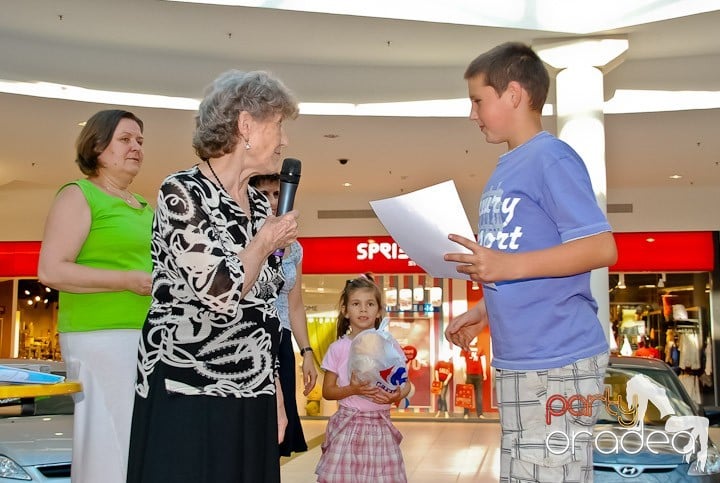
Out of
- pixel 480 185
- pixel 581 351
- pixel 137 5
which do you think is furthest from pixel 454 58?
pixel 581 351

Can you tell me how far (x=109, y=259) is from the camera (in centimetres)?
308

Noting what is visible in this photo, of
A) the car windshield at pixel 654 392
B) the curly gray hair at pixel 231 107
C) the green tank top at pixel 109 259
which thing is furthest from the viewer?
the car windshield at pixel 654 392

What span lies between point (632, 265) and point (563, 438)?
13.5m

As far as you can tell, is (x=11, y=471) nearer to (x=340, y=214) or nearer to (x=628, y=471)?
(x=628, y=471)

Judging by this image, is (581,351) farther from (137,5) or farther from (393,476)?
(137,5)

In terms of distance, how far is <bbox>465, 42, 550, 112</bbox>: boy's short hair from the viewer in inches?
85.4

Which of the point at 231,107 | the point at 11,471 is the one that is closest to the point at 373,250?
the point at 11,471

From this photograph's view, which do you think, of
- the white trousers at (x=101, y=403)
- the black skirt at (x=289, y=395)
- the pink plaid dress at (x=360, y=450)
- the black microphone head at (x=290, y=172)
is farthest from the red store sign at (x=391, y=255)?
the black microphone head at (x=290, y=172)

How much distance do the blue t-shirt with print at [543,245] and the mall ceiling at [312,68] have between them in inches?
243

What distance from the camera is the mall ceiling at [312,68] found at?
816cm

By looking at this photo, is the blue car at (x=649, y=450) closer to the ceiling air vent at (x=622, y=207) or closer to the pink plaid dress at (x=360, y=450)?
the pink plaid dress at (x=360, y=450)

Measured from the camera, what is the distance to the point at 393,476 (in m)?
4.21

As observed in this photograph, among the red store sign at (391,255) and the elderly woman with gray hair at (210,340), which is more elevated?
the red store sign at (391,255)

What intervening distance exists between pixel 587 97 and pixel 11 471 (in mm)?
6046
